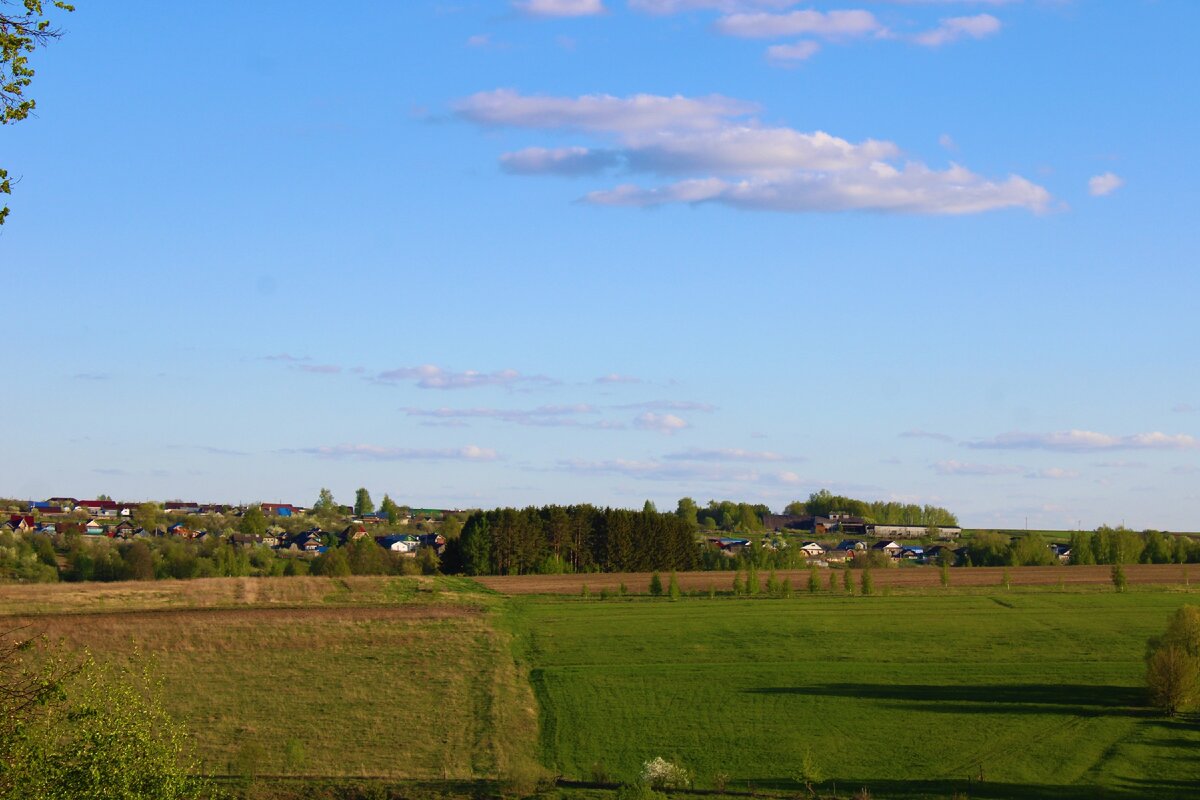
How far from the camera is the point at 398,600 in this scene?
320ft

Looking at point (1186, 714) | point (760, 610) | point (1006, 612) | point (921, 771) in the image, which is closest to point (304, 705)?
point (921, 771)

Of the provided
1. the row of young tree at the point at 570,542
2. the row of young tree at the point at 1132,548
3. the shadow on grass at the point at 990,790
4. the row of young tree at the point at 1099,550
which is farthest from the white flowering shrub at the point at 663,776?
the row of young tree at the point at 1132,548

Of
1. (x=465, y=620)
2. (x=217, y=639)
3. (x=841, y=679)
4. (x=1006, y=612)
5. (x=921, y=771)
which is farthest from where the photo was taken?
(x=1006, y=612)

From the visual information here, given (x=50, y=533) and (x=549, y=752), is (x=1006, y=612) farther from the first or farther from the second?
(x=50, y=533)

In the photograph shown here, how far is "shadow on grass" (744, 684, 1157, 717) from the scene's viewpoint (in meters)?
57.3

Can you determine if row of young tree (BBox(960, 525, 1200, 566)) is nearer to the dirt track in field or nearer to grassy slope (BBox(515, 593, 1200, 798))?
the dirt track in field

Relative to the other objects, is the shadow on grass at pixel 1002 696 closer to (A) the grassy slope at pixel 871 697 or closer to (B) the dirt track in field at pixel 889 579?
(A) the grassy slope at pixel 871 697

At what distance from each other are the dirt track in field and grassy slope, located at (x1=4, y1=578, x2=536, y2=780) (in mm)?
13840

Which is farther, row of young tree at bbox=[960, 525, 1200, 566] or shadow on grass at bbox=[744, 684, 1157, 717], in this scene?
row of young tree at bbox=[960, 525, 1200, 566]

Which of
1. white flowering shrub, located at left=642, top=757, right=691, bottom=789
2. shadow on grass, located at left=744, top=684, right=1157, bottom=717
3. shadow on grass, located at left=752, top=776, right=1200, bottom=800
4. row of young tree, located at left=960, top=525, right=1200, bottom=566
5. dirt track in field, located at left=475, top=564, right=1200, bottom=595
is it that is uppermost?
row of young tree, located at left=960, top=525, right=1200, bottom=566

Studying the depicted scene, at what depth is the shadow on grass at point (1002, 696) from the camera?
57.3 metres

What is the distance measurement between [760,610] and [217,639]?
4190cm

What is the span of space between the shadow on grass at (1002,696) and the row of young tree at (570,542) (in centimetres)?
7830

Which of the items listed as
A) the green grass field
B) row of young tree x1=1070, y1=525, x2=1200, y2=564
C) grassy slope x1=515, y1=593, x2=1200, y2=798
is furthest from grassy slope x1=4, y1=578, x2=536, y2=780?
row of young tree x1=1070, y1=525, x2=1200, y2=564
